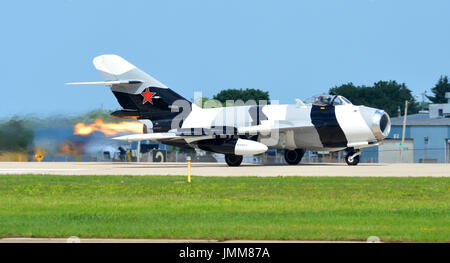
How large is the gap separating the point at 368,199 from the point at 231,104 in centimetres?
2440

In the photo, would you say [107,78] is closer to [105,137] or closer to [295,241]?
[105,137]

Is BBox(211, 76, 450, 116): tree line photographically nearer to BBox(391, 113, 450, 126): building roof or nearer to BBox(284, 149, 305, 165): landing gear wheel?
BBox(391, 113, 450, 126): building roof

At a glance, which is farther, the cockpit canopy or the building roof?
the building roof

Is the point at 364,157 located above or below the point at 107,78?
below

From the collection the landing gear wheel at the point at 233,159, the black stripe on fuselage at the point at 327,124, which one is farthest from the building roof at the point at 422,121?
the landing gear wheel at the point at 233,159

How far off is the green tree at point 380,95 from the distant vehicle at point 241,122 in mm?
75074

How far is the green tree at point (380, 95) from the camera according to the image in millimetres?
111625

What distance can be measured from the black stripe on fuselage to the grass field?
10.4 meters

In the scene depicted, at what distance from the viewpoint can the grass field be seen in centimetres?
1155

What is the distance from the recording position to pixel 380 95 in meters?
112

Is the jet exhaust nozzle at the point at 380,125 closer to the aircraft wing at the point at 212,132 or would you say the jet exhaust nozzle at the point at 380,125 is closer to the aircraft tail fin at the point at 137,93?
the aircraft wing at the point at 212,132

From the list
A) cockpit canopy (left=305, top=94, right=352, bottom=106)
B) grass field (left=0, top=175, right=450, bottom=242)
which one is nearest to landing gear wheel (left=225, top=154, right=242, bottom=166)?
cockpit canopy (left=305, top=94, right=352, bottom=106)

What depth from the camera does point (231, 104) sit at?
41250 millimetres

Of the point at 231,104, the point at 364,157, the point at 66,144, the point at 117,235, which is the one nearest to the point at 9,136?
the point at 66,144
